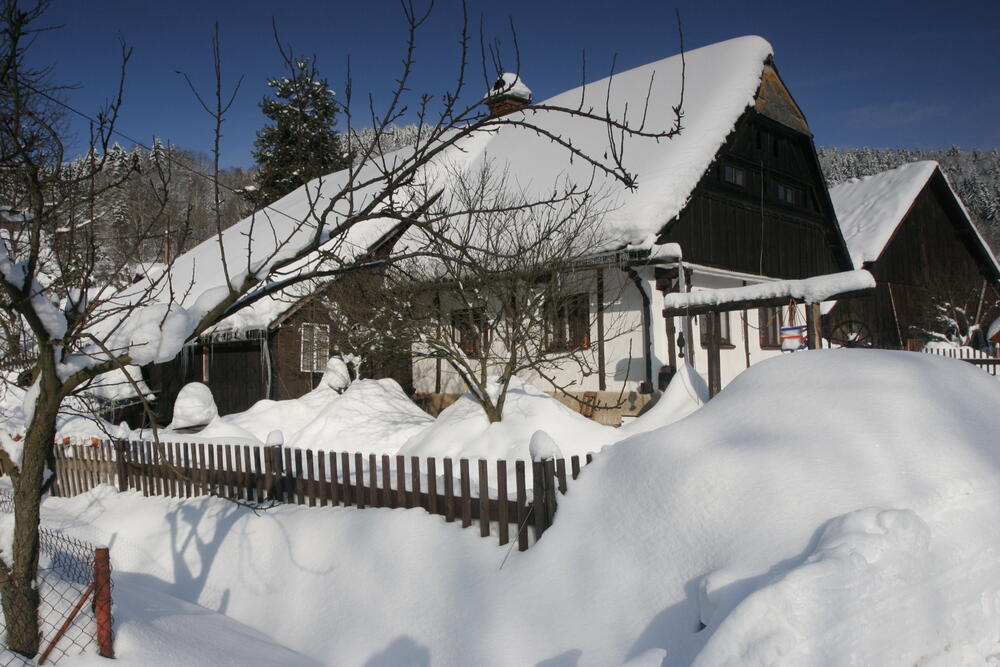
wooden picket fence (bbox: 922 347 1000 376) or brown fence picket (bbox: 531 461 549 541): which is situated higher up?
wooden picket fence (bbox: 922 347 1000 376)

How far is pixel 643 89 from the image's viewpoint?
16.7m

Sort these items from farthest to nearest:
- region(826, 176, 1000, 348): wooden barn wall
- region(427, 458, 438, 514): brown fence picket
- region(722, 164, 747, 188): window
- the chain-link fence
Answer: region(826, 176, 1000, 348): wooden barn wall
region(722, 164, 747, 188): window
region(427, 458, 438, 514): brown fence picket
the chain-link fence

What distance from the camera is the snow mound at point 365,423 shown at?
10.9m

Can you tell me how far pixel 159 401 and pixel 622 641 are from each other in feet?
57.5

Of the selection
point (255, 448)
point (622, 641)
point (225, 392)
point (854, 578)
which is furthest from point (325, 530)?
point (225, 392)

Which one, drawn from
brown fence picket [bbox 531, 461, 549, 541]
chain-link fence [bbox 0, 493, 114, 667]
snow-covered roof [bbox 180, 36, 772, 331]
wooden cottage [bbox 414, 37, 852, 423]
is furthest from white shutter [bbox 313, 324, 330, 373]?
chain-link fence [bbox 0, 493, 114, 667]

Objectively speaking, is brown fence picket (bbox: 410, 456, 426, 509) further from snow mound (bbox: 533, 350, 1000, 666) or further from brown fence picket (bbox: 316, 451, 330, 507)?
snow mound (bbox: 533, 350, 1000, 666)

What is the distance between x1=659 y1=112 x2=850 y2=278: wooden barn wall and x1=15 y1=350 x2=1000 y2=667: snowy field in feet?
30.0

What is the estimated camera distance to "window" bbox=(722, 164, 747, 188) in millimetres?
15531

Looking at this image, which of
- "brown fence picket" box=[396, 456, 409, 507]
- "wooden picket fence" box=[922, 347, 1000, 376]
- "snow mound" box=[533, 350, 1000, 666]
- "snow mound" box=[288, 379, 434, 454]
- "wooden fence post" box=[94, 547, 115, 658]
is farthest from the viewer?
"wooden picket fence" box=[922, 347, 1000, 376]

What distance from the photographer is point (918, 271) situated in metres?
23.7

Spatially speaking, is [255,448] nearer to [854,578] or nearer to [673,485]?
[673,485]

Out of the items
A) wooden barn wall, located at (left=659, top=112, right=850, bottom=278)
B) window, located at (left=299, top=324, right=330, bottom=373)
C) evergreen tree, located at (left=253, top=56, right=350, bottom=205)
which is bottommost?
window, located at (left=299, top=324, right=330, bottom=373)

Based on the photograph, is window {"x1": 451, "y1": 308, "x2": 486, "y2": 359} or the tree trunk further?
window {"x1": 451, "y1": 308, "x2": 486, "y2": 359}
